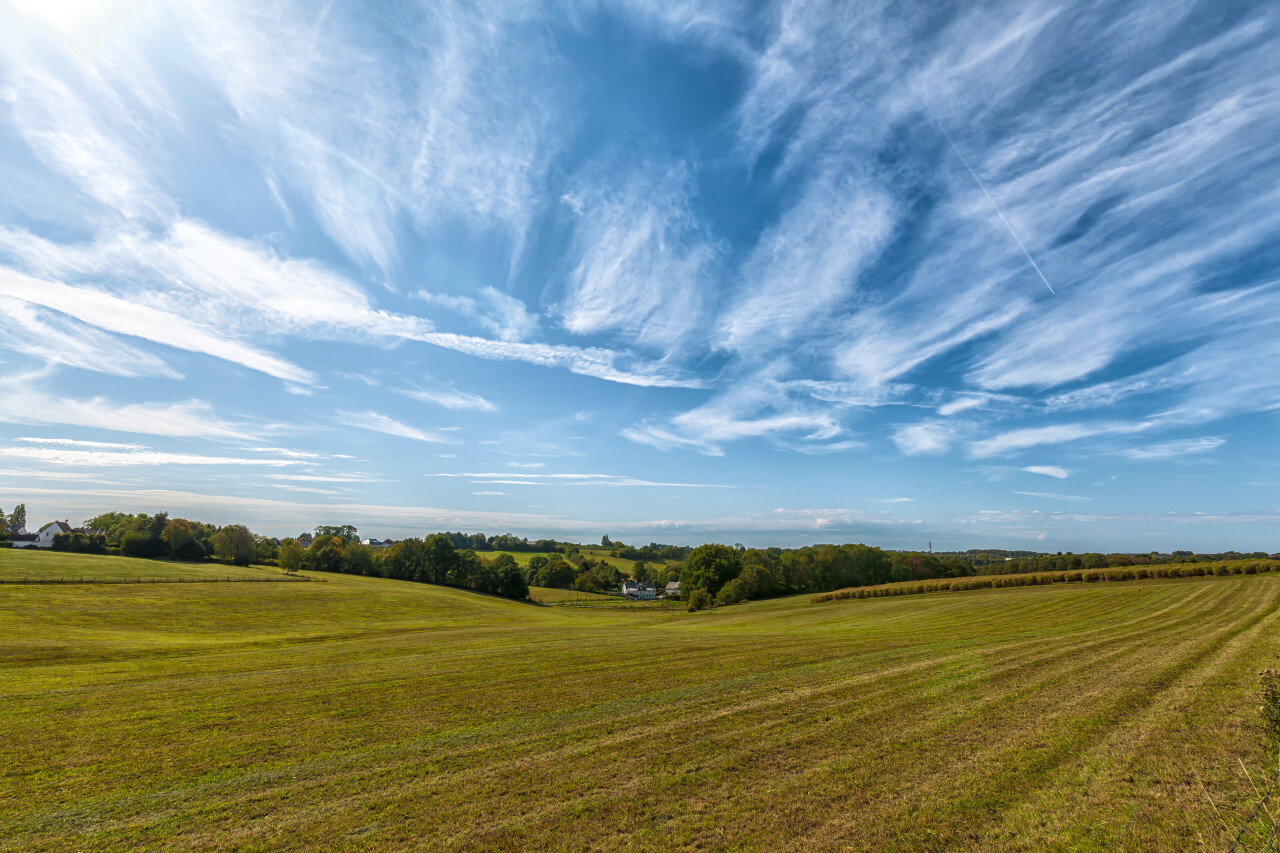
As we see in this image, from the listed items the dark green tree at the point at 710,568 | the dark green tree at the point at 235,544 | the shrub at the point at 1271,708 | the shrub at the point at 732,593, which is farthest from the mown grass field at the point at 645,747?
the dark green tree at the point at 235,544

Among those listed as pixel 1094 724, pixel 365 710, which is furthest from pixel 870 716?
pixel 365 710

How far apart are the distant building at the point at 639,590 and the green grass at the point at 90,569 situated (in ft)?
347

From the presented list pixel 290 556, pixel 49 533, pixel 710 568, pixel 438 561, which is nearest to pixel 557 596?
pixel 438 561

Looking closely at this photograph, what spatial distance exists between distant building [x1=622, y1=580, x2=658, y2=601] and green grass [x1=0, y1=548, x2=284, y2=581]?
105637 millimetres

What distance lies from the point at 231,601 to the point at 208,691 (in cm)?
4808

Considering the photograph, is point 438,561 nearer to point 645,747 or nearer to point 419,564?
point 419,564

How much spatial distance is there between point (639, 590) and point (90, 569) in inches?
5171

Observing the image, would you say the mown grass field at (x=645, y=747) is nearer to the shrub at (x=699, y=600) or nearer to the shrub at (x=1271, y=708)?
the shrub at (x=1271, y=708)

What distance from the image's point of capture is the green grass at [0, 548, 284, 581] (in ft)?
187

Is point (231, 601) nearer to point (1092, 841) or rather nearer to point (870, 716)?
point (870, 716)

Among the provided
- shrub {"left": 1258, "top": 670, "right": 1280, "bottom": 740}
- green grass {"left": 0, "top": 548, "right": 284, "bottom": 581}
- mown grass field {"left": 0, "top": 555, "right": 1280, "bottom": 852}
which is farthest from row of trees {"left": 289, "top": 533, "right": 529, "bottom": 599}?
shrub {"left": 1258, "top": 670, "right": 1280, "bottom": 740}

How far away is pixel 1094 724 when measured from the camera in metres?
11.6

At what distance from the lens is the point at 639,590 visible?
170m

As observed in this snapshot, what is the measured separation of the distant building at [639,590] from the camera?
550 feet
